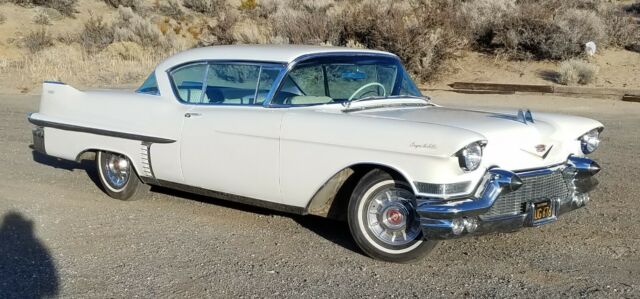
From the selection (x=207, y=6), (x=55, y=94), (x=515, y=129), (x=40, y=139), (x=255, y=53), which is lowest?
(x=207, y=6)

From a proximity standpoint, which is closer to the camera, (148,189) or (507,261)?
(507,261)

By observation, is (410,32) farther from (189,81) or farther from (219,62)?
(219,62)

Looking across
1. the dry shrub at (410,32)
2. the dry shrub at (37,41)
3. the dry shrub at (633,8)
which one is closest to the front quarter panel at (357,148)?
the dry shrub at (410,32)

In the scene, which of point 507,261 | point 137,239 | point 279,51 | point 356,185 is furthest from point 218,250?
point 507,261

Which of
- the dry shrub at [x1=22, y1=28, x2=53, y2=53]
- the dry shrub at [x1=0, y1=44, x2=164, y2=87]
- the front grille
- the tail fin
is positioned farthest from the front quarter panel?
the dry shrub at [x1=22, y1=28, x2=53, y2=53]

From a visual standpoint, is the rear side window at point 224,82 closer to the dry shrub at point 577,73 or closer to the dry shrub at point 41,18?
the dry shrub at point 577,73

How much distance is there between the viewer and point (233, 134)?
6172 millimetres

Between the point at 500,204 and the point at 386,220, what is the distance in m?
0.80

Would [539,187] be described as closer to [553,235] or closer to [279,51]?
[553,235]

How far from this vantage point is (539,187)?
217 inches

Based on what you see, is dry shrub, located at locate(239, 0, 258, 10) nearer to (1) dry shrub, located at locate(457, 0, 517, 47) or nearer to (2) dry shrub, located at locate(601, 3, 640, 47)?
(1) dry shrub, located at locate(457, 0, 517, 47)

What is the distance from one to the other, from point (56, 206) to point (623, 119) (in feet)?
33.4

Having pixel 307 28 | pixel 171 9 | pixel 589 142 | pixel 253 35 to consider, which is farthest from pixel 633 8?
pixel 589 142

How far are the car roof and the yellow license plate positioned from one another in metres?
2.12
